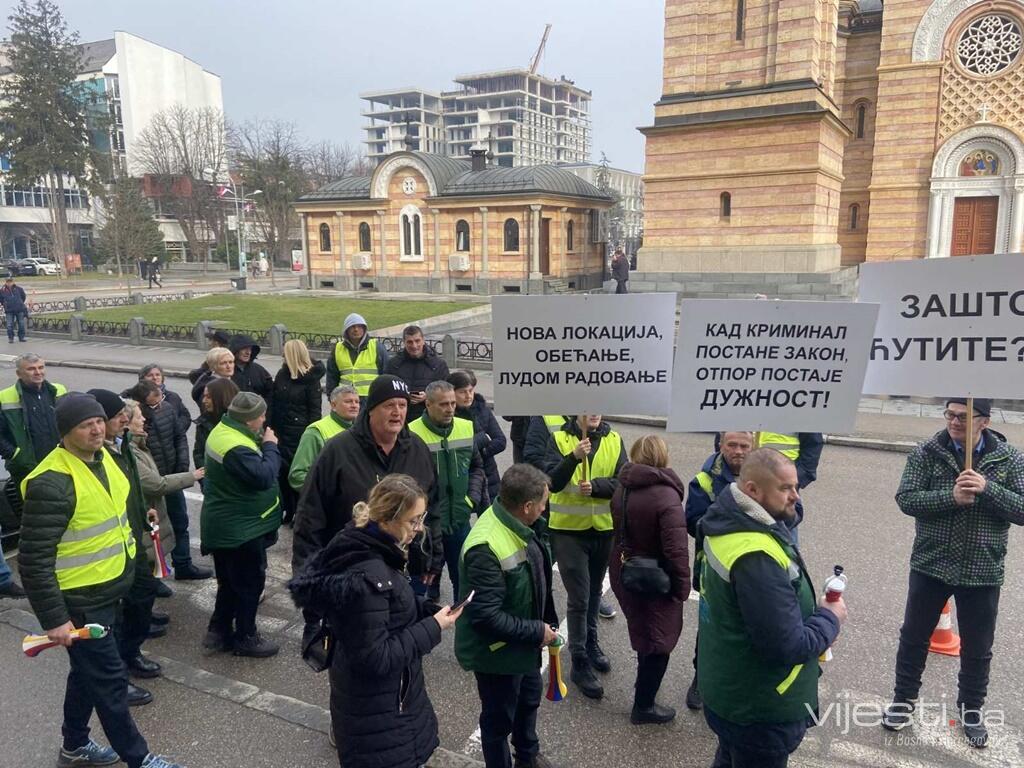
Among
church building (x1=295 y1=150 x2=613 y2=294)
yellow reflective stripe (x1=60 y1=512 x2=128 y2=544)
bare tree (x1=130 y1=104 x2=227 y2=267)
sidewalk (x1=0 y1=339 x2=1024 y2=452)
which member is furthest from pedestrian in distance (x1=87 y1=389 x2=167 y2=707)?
bare tree (x1=130 y1=104 x2=227 y2=267)

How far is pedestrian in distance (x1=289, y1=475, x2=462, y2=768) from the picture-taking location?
2.79m

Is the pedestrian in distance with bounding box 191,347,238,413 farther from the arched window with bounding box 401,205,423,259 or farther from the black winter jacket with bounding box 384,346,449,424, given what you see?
the arched window with bounding box 401,205,423,259

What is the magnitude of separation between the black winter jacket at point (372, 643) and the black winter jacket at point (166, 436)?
3.93 m

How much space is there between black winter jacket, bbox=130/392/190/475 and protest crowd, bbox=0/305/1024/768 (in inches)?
1.5

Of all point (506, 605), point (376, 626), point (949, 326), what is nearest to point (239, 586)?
point (506, 605)

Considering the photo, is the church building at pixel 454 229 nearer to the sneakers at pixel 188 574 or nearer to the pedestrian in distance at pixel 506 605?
the sneakers at pixel 188 574

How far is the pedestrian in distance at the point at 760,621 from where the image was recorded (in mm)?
2789

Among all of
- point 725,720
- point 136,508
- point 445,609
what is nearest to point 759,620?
point 725,720

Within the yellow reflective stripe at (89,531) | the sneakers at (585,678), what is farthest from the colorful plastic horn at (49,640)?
the sneakers at (585,678)

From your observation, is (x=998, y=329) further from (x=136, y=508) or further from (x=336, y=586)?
(x=136, y=508)

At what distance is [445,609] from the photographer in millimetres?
3188

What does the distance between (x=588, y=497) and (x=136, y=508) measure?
2.74 metres

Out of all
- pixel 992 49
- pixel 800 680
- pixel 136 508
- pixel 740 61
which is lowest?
pixel 800 680

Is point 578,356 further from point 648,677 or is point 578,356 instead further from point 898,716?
point 898,716
